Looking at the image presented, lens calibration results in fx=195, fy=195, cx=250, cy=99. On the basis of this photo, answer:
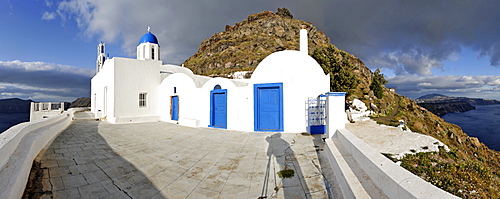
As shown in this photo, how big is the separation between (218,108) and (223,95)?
0.71m

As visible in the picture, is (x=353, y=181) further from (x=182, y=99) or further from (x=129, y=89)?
(x=129, y=89)

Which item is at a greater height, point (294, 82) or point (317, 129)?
point (294, 82)

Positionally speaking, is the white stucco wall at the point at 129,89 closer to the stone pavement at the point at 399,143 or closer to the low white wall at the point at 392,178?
the stone pavement at the point at 399,143

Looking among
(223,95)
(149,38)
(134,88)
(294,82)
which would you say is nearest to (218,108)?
(223,95)

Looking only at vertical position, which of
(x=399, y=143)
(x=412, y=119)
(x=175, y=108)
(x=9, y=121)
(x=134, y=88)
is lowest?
(x=9, y=121)

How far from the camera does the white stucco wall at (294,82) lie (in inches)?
297

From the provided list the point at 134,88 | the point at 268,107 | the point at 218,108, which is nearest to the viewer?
the point at 268,107

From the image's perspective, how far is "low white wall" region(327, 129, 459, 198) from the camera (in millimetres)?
1452

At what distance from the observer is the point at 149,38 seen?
52.2ft

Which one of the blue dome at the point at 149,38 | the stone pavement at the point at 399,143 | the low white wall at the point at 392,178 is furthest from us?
the blue dome at the point at 149,38

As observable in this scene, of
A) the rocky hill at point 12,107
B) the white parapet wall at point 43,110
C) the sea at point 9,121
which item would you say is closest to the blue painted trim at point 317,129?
the white parapet wall at point 43,110

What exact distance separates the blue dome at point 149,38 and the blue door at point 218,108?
9.99m

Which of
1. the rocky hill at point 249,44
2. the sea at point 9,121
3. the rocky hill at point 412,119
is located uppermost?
the rocky hill at point 249,44

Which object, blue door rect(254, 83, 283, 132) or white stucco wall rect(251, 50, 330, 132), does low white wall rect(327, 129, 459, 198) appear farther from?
blue door rect(254, 83, 283, 132)
